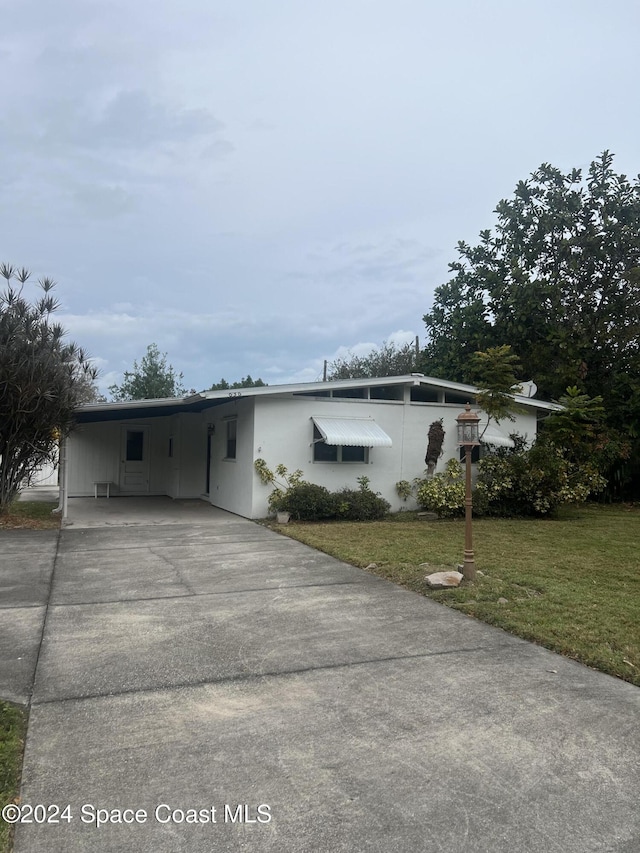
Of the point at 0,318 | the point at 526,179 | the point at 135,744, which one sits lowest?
the point at 135,744

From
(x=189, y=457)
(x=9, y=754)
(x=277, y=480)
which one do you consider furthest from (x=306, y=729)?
(x=189, y=457)

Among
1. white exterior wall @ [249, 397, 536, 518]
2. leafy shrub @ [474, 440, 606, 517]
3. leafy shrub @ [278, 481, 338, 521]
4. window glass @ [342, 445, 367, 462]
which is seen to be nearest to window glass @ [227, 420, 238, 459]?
white exterior wall @ [249, 397, 536, 518]

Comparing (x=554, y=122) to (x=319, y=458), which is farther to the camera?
(x=319, y=458)

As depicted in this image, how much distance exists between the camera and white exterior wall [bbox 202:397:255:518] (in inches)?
531

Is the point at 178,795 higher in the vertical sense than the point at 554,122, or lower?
lower

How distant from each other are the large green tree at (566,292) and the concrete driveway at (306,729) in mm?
15672

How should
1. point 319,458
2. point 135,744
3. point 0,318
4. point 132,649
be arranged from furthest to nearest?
point 319,458
point 0,318
point 132,649
point 135,744

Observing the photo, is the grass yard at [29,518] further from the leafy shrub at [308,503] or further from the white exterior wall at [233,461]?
the leafy shrub at [308,503]

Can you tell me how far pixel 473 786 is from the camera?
3014 mm

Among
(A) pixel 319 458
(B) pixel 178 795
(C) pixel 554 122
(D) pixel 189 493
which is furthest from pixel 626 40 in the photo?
(D) pixel 189 493

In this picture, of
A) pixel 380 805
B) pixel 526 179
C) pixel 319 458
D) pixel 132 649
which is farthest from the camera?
pixel 526 179

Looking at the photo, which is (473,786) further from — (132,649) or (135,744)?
(132,649)

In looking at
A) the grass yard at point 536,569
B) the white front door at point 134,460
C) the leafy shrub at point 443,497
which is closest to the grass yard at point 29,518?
the white front door at point 134,460

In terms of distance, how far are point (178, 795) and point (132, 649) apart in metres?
2.22
